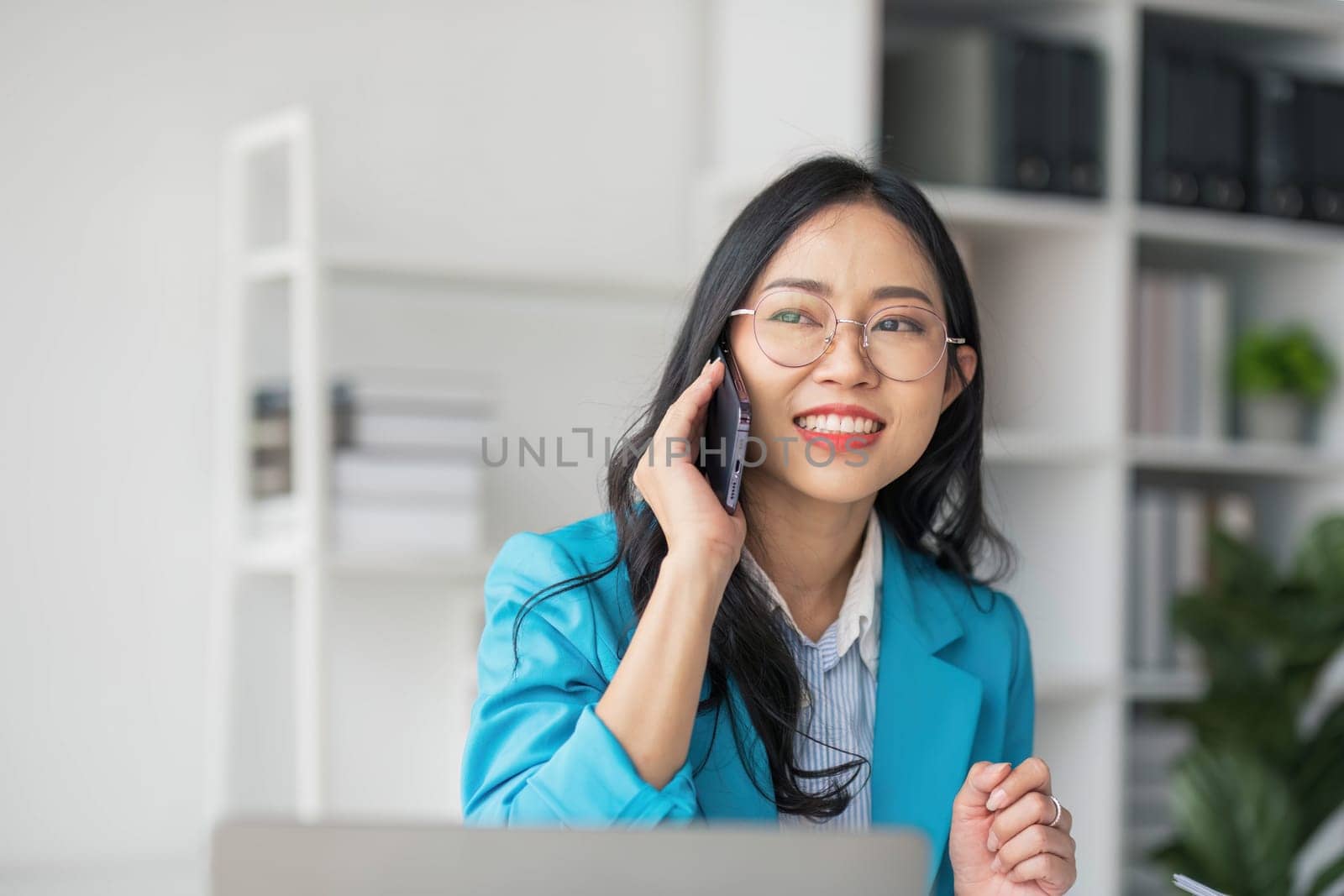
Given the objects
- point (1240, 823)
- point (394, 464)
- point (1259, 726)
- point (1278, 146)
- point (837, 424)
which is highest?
point (1278, 146)

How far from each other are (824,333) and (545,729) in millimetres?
486

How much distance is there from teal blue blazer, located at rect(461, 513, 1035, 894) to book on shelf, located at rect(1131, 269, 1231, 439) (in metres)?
1.31

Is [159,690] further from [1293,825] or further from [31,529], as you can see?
[1293,825]

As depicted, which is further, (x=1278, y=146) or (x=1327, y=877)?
(x=1278, y=146)

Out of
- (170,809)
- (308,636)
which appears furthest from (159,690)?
(308,636)

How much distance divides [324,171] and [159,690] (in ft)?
3.13

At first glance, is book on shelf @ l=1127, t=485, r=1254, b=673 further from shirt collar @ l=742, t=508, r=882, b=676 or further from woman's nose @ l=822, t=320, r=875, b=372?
woman's nose @ l=822, t=320, r=875, b=372

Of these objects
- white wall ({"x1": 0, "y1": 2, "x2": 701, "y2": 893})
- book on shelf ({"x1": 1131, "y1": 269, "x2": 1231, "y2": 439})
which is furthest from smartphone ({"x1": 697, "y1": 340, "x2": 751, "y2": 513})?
book on shelf ({"x1": 1131, "y1": 269, "x2": 1231, "y2": 439})

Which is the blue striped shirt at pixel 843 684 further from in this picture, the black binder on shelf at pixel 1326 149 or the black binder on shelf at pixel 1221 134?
the black binder on shelf at pixel 1326 149

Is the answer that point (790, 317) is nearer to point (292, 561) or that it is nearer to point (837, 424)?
point (837, 424)

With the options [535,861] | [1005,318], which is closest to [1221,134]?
[1005,318]

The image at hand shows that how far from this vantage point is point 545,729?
1263 mm

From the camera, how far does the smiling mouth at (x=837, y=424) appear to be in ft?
4.78

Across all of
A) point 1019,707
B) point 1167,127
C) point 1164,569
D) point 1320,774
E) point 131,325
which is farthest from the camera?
point 1164,569
